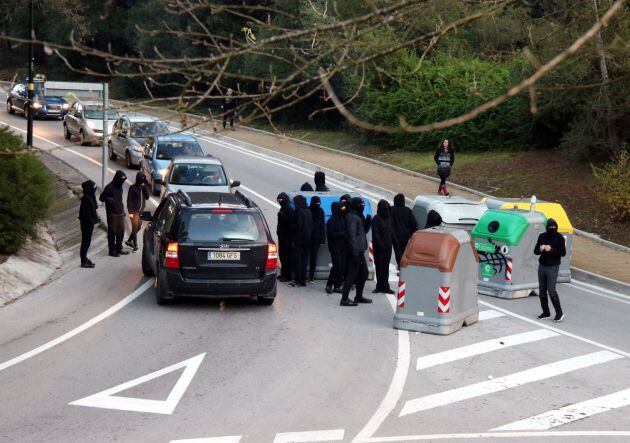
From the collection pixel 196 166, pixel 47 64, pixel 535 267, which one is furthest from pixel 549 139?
pixel 47 64

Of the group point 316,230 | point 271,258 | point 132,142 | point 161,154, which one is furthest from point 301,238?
point 132,142

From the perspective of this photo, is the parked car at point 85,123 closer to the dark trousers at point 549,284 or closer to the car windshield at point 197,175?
the car windshield at point 197,175

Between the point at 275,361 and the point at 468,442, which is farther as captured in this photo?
the point at 275,361

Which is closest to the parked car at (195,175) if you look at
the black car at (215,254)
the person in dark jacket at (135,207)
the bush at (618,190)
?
the person in dark jacket at (135,207)

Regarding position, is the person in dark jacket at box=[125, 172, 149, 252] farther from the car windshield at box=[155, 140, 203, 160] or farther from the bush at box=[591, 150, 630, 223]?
the bush at box=[591, 150, 630, 223]

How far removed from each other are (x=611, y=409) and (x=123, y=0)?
204 ft

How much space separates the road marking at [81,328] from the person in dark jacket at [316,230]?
2.88 metres

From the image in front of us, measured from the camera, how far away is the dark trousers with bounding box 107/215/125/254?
20.3m

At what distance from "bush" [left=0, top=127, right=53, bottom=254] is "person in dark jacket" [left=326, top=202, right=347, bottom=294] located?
586 cm

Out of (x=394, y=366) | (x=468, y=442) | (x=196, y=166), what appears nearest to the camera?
(x=468, y=442)

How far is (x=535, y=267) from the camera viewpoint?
1839 cm

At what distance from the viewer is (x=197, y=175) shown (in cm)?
2528

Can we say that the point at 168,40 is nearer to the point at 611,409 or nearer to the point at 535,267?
the point at 535,267

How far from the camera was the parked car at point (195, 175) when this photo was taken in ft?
81.1
